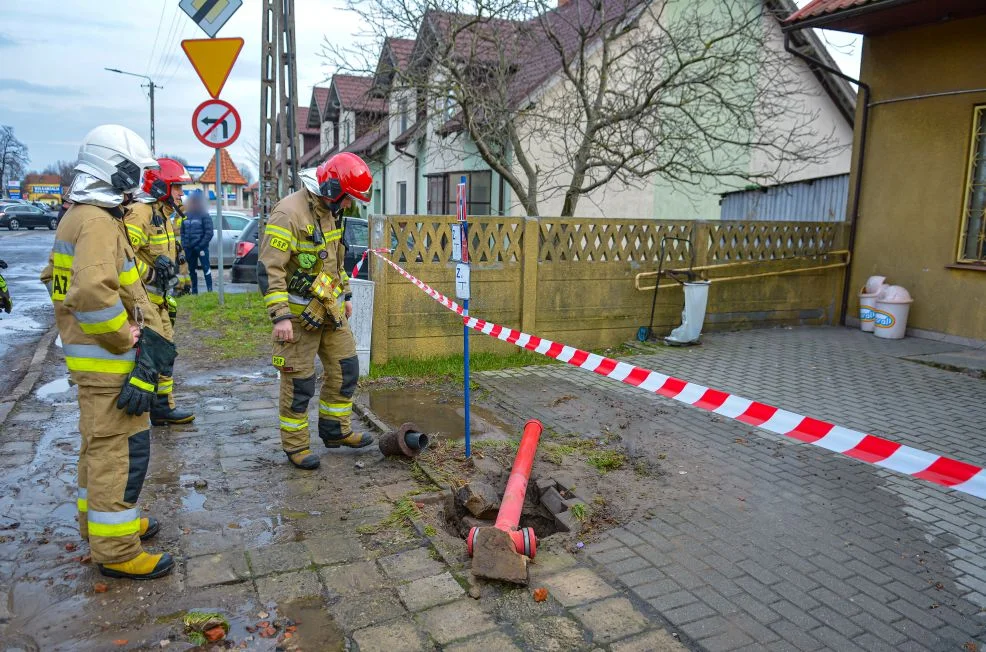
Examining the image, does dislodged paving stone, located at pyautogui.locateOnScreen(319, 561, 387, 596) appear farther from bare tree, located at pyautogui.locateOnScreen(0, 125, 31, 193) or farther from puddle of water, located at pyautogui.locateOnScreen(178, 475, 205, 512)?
bare tree, located at pyautogui.locateOnScreen(0, 125, 31, 193)

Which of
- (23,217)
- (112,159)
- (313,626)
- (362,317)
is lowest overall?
(313,626)

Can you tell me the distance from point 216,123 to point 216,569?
27.3ft

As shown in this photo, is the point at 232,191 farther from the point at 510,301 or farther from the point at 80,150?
the point at 80,150

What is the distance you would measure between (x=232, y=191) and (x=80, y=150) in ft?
192

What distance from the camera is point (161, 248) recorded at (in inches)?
226

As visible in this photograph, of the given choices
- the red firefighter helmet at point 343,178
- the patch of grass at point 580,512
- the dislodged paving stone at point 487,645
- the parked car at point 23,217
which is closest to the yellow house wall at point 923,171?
the patch of grass at point 580,512

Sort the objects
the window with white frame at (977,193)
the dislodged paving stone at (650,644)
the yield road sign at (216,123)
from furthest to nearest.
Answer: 1. the yield road sign at (216,123)
2. the window with white frame at (977,193)
3. the dislodged paving stone at (650,644)

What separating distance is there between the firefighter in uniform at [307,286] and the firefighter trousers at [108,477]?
4.47ft

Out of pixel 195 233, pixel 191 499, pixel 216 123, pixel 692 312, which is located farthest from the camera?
pixel 195 233

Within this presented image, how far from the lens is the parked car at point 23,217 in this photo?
42.4 metres

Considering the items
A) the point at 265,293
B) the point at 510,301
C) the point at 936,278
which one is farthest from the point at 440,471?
the point at 936,278

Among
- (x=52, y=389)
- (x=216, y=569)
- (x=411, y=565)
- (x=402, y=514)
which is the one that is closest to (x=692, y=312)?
(x=402, y=514)

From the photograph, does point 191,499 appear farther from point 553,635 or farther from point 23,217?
point 23,217

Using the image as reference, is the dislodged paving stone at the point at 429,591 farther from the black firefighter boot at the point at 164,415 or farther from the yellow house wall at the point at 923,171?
the yellow house wall at the point at 923,171
